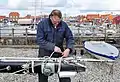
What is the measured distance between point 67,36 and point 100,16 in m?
15.5

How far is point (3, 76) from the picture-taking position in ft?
21.5

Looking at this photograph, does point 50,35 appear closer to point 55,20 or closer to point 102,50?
point 55,20

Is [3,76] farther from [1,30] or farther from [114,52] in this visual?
[1,30]

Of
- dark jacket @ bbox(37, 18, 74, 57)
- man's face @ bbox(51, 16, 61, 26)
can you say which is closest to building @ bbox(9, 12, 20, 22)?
dark jacket @ bbox(37, 18, 74, 57)

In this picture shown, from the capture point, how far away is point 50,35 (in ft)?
12.2

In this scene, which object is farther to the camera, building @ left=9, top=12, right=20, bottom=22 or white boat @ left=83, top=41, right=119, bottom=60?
building @ left=9, top=12, right=20, bottom=22

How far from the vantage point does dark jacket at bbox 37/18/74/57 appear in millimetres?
3680

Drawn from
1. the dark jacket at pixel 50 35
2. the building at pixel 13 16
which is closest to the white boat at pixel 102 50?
the dark jacket at pixel 50 35

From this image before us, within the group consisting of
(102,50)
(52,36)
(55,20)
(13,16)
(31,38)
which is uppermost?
(13,16)

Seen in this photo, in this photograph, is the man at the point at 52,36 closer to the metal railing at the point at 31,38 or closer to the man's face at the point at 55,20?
the man's face at the point at 55,20

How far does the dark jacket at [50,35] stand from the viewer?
3680 mm

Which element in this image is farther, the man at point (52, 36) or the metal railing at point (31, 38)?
the metal railing at point (31, 38)

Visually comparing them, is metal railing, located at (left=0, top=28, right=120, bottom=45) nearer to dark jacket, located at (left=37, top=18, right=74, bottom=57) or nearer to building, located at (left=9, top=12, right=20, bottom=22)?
building, located at (left=9, top=12, right=20, bottom=22)

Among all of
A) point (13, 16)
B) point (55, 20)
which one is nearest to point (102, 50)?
point (55, 20)
